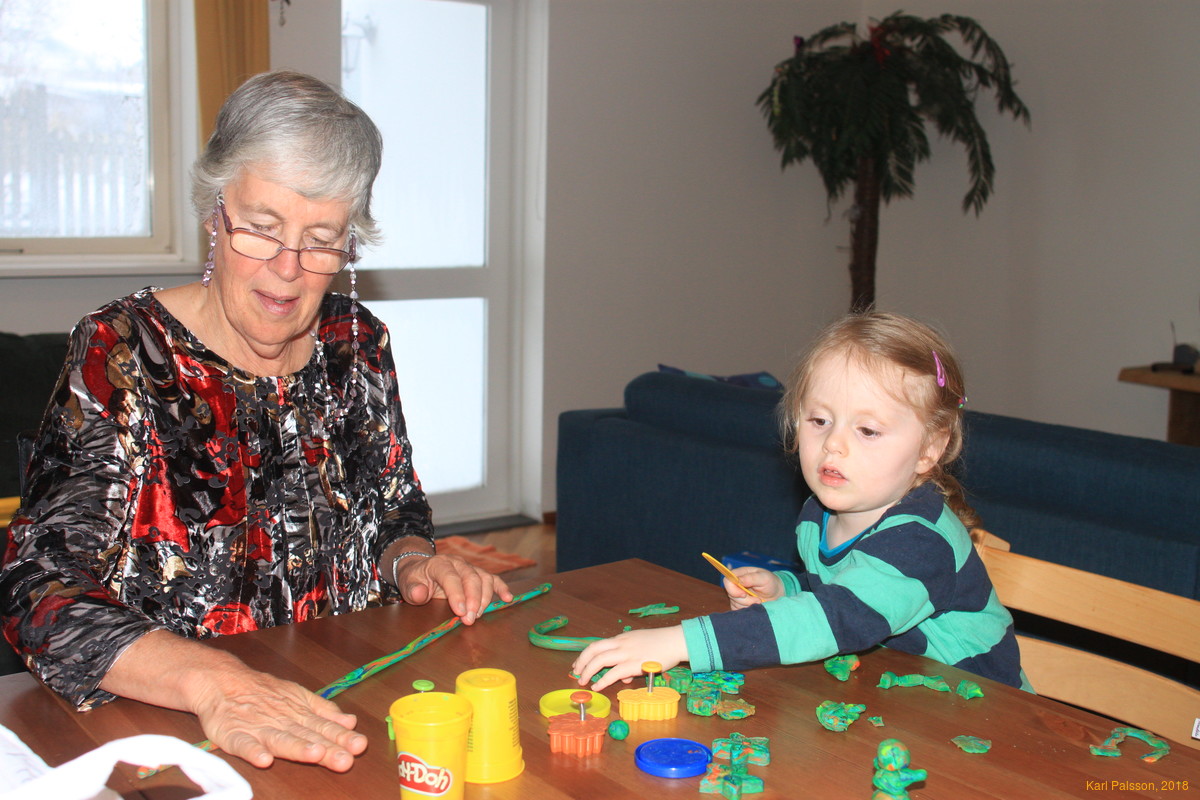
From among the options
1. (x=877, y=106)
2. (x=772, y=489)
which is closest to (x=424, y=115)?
(x=877, y=106)

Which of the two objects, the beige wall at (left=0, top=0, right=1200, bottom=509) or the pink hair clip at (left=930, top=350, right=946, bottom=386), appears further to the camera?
the beige wall at (left=0, top=0, right=1200, bottom=509)

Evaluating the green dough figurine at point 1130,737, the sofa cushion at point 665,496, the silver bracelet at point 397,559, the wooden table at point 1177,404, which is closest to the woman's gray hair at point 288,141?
the silver bracelet at point 397,559

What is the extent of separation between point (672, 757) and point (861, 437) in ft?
1.83

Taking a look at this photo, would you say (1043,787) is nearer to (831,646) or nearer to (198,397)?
(831,646)

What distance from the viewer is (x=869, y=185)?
5.50 metres

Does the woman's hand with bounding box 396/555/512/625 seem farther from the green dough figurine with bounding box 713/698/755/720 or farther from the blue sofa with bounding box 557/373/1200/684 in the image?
the blue sofa with bounding box 557/373/1200/684

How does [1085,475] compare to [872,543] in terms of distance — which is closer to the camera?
[872,543]

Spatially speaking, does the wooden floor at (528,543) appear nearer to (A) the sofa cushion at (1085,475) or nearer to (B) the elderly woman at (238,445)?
(A) the sofa cushion at (1085,475)

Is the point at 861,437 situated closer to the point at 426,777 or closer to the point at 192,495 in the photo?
the point at 426,777

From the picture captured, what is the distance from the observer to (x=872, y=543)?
138cm

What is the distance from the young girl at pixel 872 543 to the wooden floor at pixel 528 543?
2979 millimetres

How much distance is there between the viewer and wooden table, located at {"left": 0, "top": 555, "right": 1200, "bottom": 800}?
3.37ft

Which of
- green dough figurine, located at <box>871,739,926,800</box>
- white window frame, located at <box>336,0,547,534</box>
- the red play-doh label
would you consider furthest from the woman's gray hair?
white window frame, located at <box>336,0,547,534</box>

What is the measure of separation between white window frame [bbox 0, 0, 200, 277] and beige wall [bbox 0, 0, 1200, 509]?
155 cm
